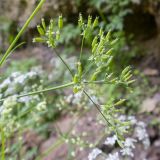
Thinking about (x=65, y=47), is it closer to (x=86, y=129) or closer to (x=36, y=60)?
(x=36, y=60)

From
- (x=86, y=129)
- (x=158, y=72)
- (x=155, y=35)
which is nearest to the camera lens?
(x=86, y=129)

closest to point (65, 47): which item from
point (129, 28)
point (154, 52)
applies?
point (129, 28)

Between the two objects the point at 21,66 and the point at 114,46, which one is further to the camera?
the point at 21,66

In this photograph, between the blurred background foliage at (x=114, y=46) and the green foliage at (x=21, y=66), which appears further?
the green foliage at (x=21, y=66)

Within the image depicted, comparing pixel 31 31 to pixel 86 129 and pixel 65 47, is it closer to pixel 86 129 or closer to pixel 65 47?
pixel 65 47

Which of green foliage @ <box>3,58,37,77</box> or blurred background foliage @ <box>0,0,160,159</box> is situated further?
green foliage @ <box>3,58,37,77</box>

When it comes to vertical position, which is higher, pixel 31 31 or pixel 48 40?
pixel 48 40

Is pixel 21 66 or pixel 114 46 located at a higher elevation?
pixel 21 66

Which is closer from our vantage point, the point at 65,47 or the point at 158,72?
the point at 158,72

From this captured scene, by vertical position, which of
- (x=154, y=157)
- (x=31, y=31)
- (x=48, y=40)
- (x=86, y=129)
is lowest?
(x=154, y=157)

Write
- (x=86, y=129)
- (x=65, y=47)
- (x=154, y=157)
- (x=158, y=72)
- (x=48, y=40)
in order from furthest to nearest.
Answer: (x=65, y=47), (x=158, y=72), (x=86, y=129), (x=154, y=157), (x=48, y=40)
